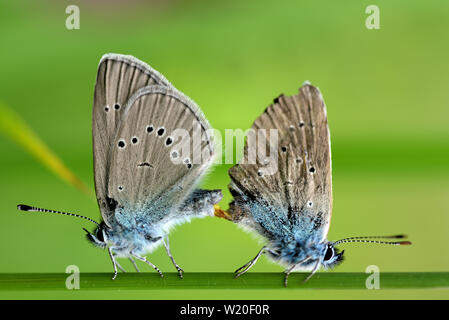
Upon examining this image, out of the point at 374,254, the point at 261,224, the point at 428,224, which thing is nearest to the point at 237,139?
the point at 261,224

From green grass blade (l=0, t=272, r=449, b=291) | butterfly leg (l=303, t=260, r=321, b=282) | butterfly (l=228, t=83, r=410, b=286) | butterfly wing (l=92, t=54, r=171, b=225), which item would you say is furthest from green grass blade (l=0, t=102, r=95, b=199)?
butterfly leg (l=303, t=260, r=321, b=282)

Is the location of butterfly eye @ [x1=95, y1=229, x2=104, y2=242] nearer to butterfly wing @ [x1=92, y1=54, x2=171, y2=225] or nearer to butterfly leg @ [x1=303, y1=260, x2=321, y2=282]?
butterfly wing @ [x1=92, y1=54, x2=171, y2=225]

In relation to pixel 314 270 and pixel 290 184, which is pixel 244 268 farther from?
pixel 290 184

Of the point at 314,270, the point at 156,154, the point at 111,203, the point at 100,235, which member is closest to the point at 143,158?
the point at 156,154

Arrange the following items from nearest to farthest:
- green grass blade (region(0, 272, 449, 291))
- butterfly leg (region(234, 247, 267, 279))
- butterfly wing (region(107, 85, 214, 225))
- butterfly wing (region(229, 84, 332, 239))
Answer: green grass blade (region(0, 272, 449, 291)), butterfly leg (region(234, 247, 267, 279)), butterfly wing (region(229, 84, 332, 239)), butterfly wing (region(107, 85, 214, 225))

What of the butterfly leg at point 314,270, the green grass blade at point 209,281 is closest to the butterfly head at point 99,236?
the green grass blade at point 209,281
